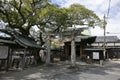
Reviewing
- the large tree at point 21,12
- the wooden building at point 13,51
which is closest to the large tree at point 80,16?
the large tree at point 21,12

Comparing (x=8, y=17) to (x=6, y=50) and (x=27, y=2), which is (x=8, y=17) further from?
(x=6, y=50)

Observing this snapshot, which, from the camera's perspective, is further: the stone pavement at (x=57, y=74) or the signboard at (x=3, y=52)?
the signboard at (x=3, y=52)

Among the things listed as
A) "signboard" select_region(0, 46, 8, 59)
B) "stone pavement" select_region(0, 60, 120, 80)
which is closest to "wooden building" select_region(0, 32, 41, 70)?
"signboard" select_region(0, 46, 8, 59)

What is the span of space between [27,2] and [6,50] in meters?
7.92

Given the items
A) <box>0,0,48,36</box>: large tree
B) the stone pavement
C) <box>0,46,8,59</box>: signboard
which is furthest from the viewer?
<box>0,0,48,36</box>: large tree

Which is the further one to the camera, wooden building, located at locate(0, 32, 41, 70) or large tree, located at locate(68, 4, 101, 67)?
large tree, located at locate(68, 4, 101, 67)

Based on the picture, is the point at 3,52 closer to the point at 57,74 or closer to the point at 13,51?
the point at 13,51

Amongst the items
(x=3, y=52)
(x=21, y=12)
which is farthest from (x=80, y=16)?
(x=3, y=52)

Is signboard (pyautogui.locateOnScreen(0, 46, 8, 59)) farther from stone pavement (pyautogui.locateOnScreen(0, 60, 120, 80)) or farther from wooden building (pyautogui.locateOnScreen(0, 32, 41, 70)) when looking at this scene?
stone pavement (pyautogui.locateOnScreen(0, 60, 120, 80))

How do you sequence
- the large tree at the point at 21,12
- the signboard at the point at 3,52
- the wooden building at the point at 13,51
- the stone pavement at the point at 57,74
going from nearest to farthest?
the stone pavement at the point at 57,74, the signboard at the point at 3,52, the wooden building at the point at 13,51, the large tree at the point at 21,12

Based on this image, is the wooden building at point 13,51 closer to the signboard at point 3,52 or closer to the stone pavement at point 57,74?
the signboard at point 3,52

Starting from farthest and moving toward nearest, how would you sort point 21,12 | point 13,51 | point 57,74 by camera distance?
point 21,12
point 13,51
point 57,74

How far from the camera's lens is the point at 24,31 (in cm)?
2464

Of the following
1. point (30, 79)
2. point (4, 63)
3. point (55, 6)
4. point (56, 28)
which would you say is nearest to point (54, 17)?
point (55, 6)
